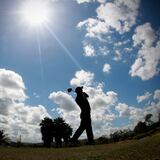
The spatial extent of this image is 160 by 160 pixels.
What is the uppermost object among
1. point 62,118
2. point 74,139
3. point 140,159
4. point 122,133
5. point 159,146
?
point 62,118

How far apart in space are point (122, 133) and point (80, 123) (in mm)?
14912

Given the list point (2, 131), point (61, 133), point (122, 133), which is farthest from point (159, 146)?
point (2, 131)

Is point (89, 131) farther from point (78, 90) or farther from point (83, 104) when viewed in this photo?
point (78, 90)

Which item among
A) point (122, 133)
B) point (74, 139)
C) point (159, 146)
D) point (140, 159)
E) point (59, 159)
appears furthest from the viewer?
point (122, 133)

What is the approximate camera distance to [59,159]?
675 cm

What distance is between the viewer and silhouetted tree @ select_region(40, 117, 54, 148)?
7925 cm

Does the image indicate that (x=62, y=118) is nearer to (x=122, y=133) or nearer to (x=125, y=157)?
(x=122, y=133)

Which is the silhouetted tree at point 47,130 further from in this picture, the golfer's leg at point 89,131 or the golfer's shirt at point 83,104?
the golfer's shirt at point 83,104

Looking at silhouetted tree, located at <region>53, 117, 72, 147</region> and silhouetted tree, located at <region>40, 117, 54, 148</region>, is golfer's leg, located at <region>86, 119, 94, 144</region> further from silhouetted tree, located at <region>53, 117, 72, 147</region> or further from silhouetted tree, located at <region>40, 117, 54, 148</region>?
silhouetted tree, located at <region>40, 117, 54, 148</region>

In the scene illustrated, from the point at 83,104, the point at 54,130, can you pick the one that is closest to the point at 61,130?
the point at 54,130

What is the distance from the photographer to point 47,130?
81188 millimetres

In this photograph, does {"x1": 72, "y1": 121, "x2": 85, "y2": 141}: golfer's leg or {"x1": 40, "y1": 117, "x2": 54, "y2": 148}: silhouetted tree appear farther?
{"x1": 40, "y1": 117, "x2": 54, "y2": 148}: silhouetted tree

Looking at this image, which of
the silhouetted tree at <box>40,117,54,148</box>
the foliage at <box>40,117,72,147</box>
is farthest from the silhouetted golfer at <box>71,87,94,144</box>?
the silhouetted tree at <box>40,117,54,148</box>

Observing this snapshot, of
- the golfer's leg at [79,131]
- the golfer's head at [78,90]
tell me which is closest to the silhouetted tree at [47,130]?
the golfer's leg at [79,131]
